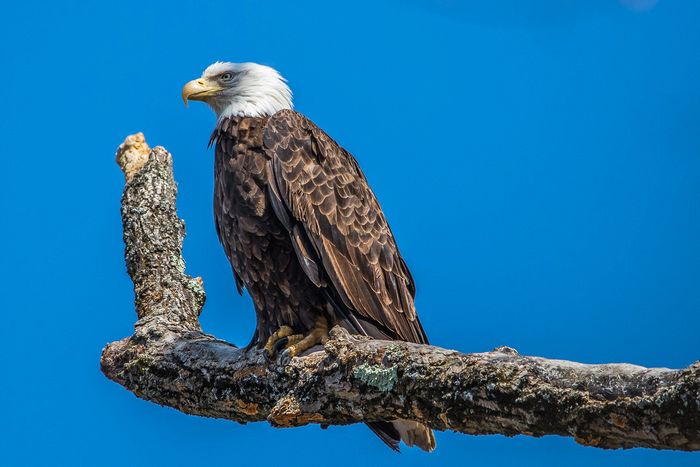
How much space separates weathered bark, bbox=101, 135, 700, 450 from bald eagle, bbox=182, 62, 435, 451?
0.38 metres

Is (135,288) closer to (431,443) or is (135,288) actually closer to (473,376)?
(431,443)

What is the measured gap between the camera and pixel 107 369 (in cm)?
535

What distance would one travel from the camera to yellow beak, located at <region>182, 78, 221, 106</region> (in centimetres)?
593

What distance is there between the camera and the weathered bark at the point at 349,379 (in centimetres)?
308

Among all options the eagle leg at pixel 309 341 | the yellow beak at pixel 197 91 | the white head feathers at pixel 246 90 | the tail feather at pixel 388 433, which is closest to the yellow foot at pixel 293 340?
the eagle leg at pixel 309 341

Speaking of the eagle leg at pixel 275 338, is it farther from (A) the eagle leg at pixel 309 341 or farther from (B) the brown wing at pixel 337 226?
(B) the brown wing at pixel 337 226

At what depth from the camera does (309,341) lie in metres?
4.92

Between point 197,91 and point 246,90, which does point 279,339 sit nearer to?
point 246,90

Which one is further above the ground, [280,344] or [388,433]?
[280,344]

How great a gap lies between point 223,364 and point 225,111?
179 cm

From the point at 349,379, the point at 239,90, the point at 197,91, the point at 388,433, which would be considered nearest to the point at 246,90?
the point at 239,90

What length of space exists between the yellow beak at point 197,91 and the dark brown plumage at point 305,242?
26.9 inches

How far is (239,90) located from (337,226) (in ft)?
4.33

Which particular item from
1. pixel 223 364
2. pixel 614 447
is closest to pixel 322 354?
pixel 223 364
